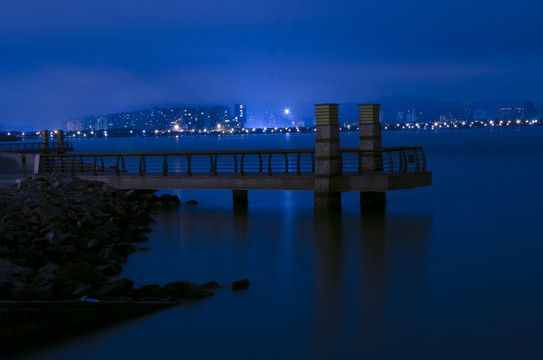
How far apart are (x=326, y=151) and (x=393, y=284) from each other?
693cm

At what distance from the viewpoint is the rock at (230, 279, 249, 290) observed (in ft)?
37.3

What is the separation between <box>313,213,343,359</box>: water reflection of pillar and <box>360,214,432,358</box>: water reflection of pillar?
43 cm

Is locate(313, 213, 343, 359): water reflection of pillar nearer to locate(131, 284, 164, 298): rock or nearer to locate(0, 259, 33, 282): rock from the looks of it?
locate(131, 284, 164, 298): rock

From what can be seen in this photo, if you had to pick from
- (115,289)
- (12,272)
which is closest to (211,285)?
(115,289)

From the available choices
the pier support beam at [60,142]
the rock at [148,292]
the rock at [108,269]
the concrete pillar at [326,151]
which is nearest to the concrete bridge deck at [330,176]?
the concrete pillar at [326,151]

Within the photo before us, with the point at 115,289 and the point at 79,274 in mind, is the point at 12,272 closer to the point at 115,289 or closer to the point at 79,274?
the point at 79,274

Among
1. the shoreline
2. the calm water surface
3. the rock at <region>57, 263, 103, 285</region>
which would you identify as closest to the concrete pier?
the shoreline

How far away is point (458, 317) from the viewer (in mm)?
9750

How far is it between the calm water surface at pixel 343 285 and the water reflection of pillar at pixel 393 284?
0.03m

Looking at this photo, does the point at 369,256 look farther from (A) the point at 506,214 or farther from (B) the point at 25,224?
(A) the point at 506,214

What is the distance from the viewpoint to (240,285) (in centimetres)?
1145

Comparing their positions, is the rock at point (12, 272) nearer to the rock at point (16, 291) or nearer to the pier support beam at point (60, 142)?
the rock at point (16, 291)

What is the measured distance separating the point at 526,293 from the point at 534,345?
2866 mm

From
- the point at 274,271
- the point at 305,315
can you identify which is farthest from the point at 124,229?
the point at 305,315
